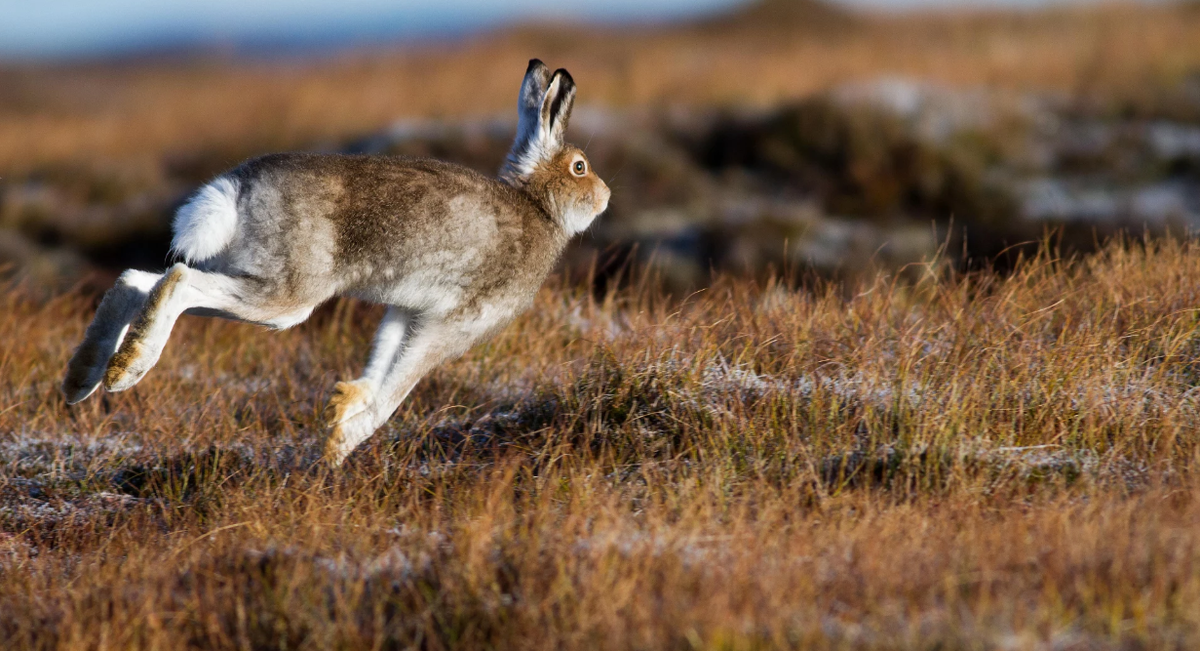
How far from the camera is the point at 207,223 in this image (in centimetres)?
456

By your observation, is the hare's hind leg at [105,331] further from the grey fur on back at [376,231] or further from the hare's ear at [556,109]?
the hare's ear at [556,109]

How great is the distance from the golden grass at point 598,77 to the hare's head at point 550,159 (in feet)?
42.2

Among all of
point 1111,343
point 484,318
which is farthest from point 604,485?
point 1111,343

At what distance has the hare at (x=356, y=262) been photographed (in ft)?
15.0

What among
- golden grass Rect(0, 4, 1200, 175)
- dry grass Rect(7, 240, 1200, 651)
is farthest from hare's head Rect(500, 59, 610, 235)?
golden grass Rect(0, 4, 1200, 175)

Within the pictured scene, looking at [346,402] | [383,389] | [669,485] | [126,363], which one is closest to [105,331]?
[126,363]

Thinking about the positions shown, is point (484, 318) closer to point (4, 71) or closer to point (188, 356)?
point (188, 356)

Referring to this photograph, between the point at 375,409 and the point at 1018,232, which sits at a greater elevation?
the point at 375,409

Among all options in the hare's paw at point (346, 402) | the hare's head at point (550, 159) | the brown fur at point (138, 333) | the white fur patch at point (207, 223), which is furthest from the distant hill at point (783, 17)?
the brown fur at point (138, 333)

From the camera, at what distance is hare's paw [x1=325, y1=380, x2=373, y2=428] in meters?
4.95

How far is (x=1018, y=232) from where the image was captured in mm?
13117

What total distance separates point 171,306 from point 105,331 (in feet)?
2.13

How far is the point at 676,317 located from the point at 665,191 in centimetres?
1080

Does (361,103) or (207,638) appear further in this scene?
(361,103)
